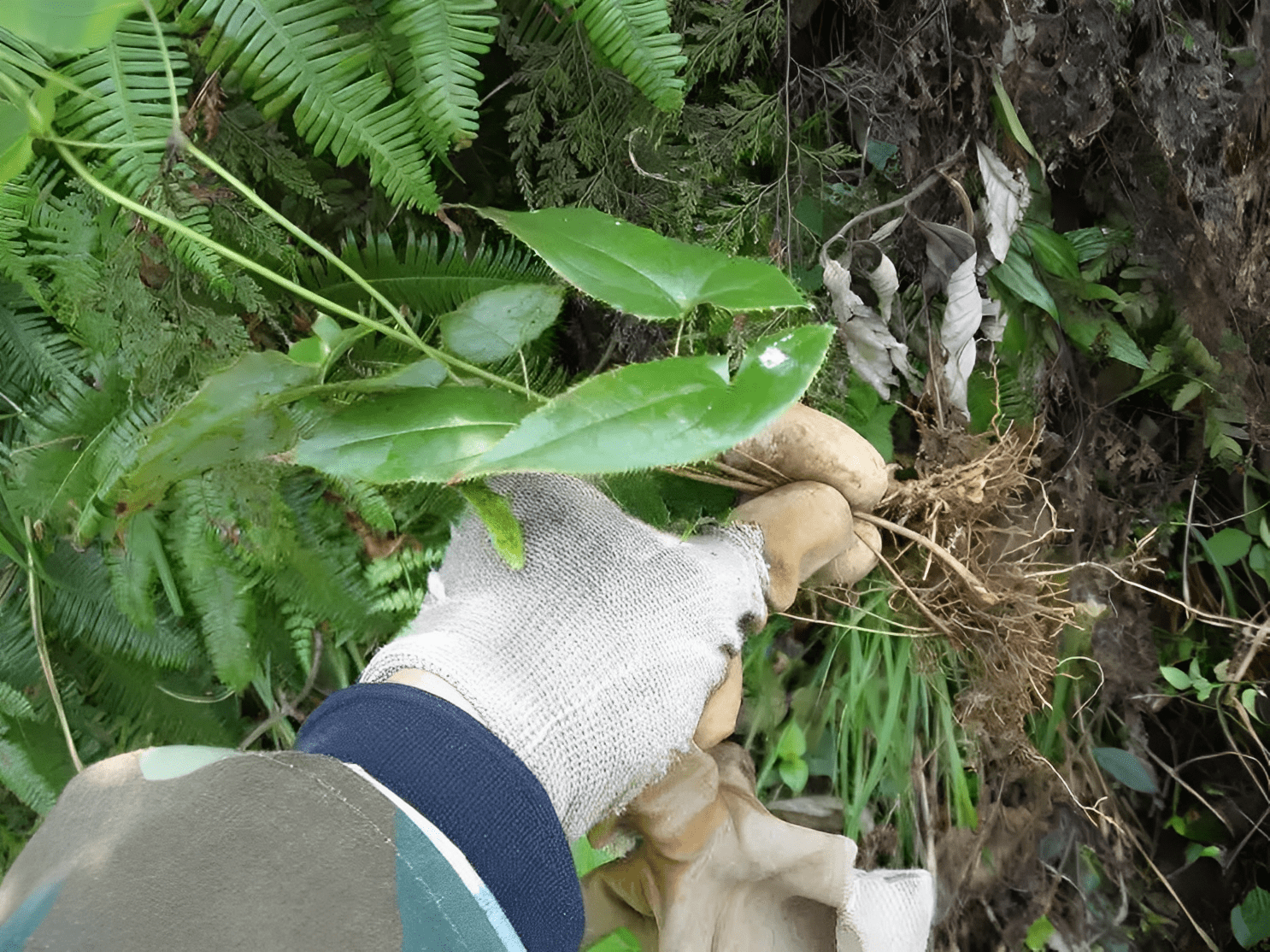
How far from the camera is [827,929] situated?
1160 mm

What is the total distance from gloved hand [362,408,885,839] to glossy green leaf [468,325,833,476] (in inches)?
14.1

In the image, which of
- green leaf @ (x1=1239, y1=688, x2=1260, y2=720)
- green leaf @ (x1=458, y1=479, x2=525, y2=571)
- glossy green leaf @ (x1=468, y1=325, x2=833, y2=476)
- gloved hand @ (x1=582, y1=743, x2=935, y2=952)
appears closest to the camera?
glossy green leaf @ (x1=468, y1=325, x2=833, y2=476)

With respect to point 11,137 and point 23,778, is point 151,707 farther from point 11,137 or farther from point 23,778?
point 11,137

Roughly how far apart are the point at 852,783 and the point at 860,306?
950 millimetres

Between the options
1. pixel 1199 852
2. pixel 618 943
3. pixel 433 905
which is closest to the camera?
pixel 433 905

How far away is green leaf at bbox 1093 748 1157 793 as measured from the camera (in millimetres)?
1737

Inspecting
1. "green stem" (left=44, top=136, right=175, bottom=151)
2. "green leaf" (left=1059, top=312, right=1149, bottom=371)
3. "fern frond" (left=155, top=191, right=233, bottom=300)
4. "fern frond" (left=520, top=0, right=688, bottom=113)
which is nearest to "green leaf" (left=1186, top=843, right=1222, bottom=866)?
"green leaf" (left=1059, top=312, right=1149, bottom=371)

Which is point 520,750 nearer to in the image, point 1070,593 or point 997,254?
point 997,254

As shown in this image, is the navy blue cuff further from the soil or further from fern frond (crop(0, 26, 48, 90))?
the soil

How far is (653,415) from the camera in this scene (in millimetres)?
608

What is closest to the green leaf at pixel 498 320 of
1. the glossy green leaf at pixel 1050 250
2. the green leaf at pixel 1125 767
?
the glossy green leaf at pixel 1050 250

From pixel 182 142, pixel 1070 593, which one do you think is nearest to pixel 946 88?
pixel 1070 593

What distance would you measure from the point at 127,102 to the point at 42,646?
3.21ft

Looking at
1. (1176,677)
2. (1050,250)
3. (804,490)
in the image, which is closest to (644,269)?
(804,490)
